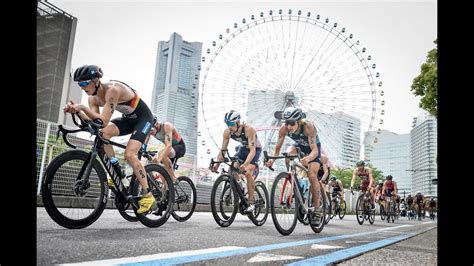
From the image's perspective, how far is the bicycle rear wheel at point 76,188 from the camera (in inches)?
125

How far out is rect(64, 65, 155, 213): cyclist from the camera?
3523 millimetres

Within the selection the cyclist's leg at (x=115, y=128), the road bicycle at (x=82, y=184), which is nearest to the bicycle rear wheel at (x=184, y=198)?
the cyclist's leg at (x=115, y=128)

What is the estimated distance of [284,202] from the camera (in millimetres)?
4664

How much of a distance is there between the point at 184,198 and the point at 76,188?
2.75 m

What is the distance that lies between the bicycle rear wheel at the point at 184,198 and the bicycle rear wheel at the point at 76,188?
2.30 meters

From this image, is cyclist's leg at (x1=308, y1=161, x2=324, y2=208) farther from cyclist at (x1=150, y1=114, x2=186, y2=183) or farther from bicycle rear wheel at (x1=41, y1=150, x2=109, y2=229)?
bicycle rear wheel at (x1=41, y1=150, x2=109, y2=229)

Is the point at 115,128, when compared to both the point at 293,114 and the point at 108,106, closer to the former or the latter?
the point at 108,106

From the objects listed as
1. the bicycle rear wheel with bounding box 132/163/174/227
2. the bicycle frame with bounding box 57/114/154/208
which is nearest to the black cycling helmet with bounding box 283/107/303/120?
the bicycle rear wheel with bounding box 132/163/174/227

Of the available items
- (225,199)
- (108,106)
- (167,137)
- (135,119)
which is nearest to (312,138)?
(225,199)

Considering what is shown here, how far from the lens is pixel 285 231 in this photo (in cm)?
430

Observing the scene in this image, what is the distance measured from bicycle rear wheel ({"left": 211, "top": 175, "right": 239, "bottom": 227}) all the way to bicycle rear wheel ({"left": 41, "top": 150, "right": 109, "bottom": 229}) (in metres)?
2.00
